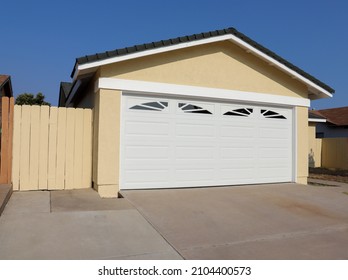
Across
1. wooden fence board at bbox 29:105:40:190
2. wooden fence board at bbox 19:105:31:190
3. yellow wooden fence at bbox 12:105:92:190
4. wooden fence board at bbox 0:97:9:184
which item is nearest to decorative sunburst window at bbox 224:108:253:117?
yellow wooden fence at bbox 12:105:92:190

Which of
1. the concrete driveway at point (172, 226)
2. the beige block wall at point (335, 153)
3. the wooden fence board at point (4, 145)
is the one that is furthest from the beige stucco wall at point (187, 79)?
the beige block wall at point (335, 153)

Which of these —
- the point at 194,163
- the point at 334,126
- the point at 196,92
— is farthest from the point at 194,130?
the point at 334,126

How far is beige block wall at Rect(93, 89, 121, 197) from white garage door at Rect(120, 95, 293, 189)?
20 cm

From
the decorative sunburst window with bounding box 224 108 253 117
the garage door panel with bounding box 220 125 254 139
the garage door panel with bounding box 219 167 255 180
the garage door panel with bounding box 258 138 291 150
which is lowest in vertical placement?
the garage door panel with bounding box 219 167 255 180

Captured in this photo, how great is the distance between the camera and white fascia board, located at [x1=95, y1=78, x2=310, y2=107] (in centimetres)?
787

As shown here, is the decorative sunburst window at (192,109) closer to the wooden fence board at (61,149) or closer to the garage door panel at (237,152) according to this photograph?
the garage door panel at (237,152)

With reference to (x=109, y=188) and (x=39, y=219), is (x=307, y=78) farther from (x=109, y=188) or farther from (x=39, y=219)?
(x=39, y=219)

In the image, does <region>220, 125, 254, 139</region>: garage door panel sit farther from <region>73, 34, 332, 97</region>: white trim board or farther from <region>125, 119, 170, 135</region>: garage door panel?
<region>73, 34, 332, 97</region>: white trim board

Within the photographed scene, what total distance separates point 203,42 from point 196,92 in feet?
4.39

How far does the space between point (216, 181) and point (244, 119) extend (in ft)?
6.62

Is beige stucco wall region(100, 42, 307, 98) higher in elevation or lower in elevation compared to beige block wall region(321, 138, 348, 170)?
higher

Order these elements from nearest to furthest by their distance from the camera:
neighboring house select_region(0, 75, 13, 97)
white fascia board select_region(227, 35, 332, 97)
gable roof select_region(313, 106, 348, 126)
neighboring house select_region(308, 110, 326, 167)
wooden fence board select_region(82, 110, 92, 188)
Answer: wooden fence board select_region(82, 110, 92, 188), white fascia board select_region(227, 35, 332, 97), neighboring house select_region(0, 75, 13, 97), neighboring house select_region(308, 110, 326, 167), gable roof select_region(313, 106, 348, 126)

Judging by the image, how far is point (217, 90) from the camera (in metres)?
8.93

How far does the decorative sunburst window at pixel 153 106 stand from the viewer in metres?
8.23
